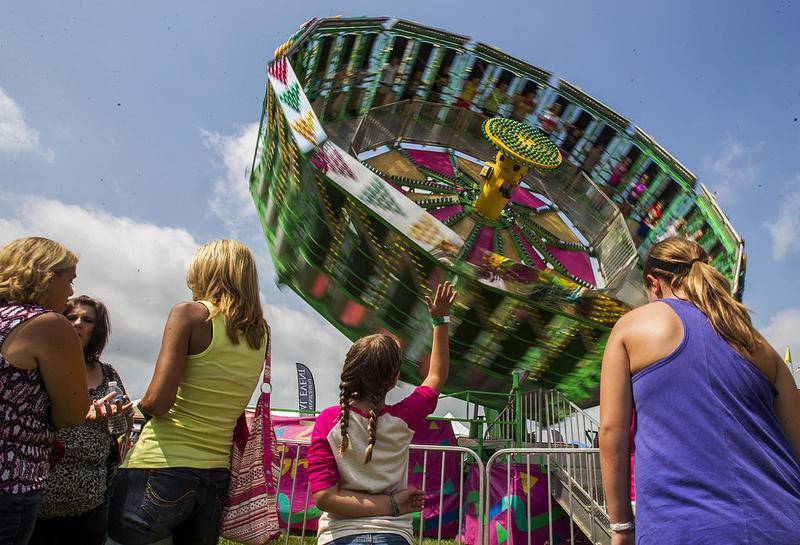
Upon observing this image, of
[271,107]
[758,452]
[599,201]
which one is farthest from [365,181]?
[599,201]

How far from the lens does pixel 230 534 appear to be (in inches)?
83.3

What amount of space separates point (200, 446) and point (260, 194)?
10.9 meters

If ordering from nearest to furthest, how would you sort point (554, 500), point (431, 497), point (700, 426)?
point (700, 426) < point (554, 500) < point (431, 497)

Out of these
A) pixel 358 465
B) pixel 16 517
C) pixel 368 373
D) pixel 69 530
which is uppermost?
pixel 368 373

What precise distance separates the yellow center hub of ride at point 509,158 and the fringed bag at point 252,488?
1025 centimetres

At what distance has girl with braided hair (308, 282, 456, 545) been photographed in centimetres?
191

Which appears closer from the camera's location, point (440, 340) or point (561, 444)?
point (440, 340)

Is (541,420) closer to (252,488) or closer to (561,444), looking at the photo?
(561,444)

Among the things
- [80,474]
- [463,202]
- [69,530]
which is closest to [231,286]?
[80,474]

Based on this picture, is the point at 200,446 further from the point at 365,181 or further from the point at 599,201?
the point at 599,201

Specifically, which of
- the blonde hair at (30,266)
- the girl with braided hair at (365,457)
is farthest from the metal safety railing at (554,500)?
the blonde hair at (30,266)

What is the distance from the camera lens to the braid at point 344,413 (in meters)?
1.95

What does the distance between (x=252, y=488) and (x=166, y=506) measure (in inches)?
13.2

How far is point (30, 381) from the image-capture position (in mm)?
1910
